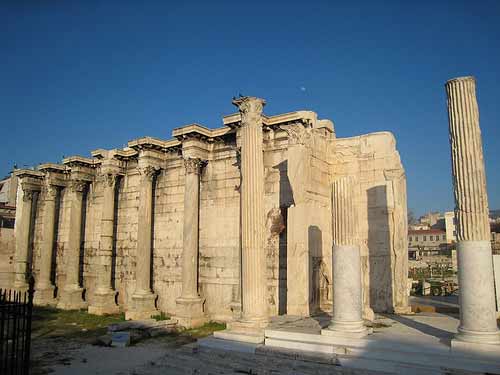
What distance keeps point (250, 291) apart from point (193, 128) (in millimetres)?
7629

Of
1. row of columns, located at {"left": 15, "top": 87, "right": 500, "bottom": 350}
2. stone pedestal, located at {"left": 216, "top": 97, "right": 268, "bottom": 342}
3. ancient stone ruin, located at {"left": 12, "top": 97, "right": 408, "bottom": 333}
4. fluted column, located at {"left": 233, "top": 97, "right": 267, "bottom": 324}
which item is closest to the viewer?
row of columns, located at {"left": 15, "top": 87, "right": 500, "bottom": 350}

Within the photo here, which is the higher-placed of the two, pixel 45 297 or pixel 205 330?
pixel 45 297

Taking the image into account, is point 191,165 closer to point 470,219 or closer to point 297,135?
point 297,135

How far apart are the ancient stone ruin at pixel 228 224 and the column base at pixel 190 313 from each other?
4 centimetres

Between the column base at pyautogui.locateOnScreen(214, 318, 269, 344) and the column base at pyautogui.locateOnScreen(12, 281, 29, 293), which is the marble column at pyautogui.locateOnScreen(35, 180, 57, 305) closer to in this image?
the column base at pyautogui.locateOnScreen(12, 281, 29, 293)

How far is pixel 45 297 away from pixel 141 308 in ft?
25.9

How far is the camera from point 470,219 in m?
8.34

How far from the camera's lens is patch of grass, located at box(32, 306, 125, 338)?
15.2 metres

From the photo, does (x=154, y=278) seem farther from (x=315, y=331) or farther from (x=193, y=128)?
(x=315, y=331)

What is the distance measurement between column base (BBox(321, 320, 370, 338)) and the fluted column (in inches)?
79.6

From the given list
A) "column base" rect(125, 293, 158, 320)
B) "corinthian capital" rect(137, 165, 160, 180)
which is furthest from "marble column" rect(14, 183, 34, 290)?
"column base" rect(125, 293, 158, 320)

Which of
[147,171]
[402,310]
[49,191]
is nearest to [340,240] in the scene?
[402,310]

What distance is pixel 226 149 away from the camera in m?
16.9

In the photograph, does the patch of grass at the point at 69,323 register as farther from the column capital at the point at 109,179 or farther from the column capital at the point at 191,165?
the column capital at the point at 191,165
